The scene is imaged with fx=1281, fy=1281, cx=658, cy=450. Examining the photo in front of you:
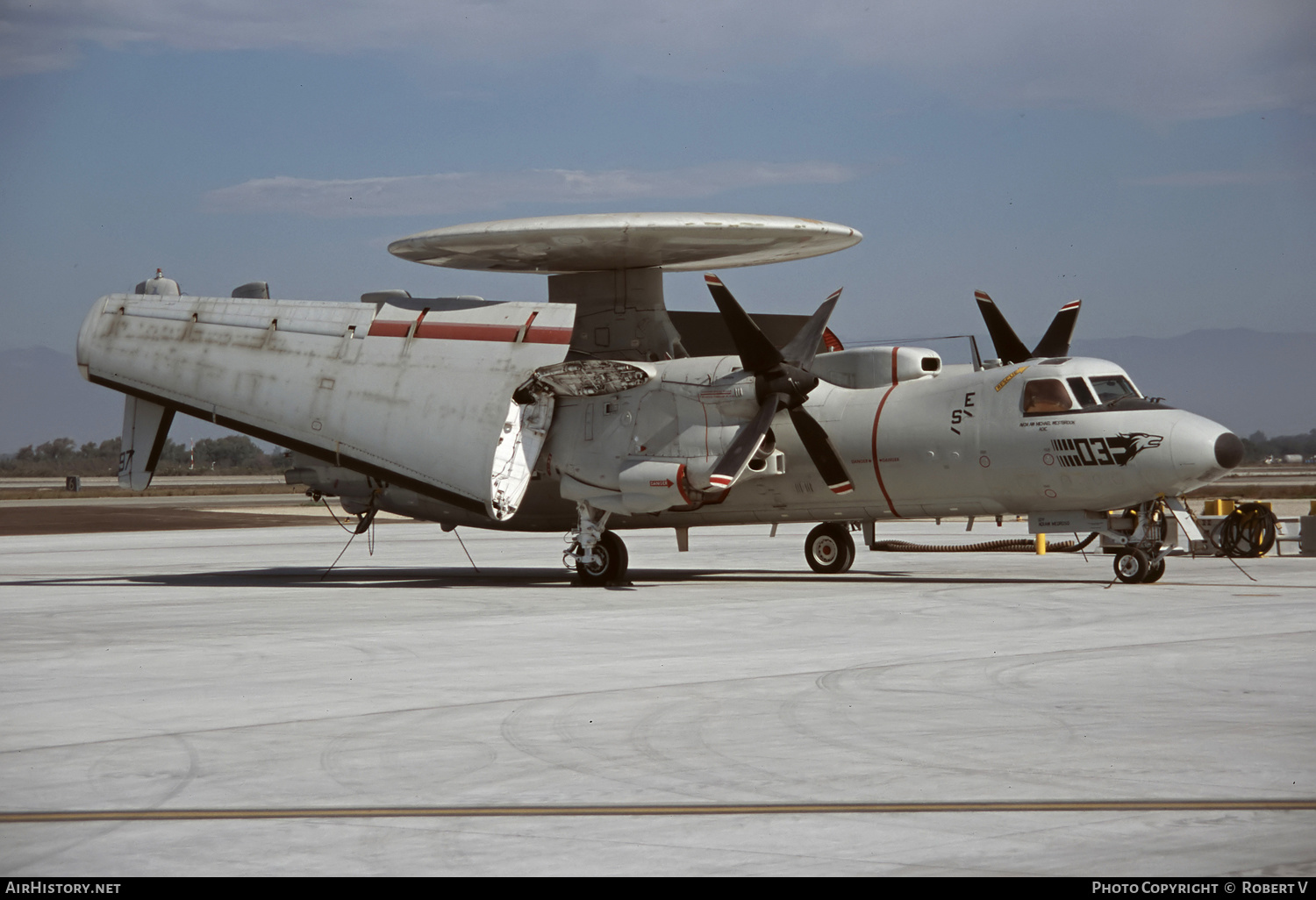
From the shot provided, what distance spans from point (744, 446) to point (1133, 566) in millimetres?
6951

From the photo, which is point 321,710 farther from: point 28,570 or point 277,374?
point 28,570

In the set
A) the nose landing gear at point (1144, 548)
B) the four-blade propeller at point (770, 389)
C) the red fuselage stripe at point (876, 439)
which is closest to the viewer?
the nose landing gear at point (1144, 548)

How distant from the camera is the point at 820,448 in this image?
23281 mm

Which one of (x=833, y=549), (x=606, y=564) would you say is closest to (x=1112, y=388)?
(x=833, y=549)

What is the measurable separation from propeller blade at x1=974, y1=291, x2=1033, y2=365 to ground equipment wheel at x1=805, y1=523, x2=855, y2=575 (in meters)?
4.94

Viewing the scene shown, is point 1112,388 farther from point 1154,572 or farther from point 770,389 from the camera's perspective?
point 770,389

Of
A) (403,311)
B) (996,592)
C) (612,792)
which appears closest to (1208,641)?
(996,592)

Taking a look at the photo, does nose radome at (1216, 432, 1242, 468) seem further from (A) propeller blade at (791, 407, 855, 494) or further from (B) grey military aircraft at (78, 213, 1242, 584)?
(A) propeller blade at (791, 407, 855, 494)

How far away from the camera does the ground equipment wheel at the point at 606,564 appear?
2470 cm

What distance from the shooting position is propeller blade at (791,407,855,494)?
2325cm

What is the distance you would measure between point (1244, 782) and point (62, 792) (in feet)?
A: 23.2

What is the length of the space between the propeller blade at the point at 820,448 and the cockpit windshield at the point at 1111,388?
460 centimetres

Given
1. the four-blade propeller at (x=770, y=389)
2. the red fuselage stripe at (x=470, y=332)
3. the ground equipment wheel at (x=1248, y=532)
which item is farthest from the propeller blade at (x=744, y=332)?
the ground equipment wheel at (x=1248, y=532)

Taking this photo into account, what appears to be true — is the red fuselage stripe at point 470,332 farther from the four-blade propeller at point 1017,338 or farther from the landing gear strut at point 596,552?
the four-blade propeller at point 1017,338
